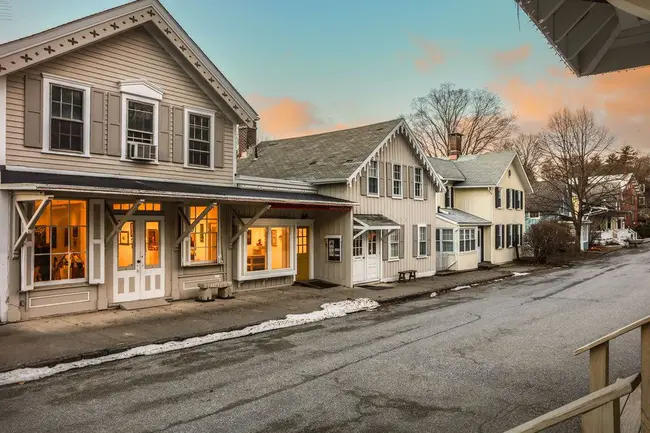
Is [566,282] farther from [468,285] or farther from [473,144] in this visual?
[473,144]

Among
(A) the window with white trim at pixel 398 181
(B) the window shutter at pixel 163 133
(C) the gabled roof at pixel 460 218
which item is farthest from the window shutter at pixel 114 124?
(C) the gabled roof at pixel 460 218

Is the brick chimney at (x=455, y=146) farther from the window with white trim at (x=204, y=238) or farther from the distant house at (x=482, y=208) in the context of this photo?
the window with white trim at (x=204, y=238)

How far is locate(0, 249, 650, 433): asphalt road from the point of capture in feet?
19.3

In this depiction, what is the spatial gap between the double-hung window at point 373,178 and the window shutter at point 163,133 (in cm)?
880

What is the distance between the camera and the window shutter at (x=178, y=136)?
14.5 metres

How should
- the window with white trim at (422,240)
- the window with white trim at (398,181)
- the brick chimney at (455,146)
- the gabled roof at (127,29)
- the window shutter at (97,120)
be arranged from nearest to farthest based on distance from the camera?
the gabled roof at (127,29) < the window shutter at (97,120) < the window with white trim at (398,181) < the window with white trim at (422,240) < the brick chimney at (455,146)

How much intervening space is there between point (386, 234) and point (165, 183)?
406 inches

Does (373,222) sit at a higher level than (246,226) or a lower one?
higher

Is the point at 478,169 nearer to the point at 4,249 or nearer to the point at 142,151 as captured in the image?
the point at 142,151

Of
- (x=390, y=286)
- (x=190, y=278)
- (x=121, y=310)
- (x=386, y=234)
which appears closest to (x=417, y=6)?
(x=386, y=234)

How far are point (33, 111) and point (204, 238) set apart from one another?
5.91m

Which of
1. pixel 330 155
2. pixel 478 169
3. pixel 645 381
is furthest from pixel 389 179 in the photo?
pixel 645 381

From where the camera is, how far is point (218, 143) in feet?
51.4

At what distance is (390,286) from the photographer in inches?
745
